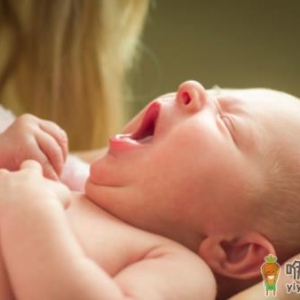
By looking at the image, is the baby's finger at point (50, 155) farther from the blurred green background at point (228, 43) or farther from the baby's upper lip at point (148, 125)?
the blurred green background at point (228, 43)

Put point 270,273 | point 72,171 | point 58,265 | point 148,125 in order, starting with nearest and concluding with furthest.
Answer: point 58,265, point 270,273, point 148,125, point 72,171

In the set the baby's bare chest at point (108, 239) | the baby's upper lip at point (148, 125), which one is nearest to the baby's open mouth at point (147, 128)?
the baby's upper lip at point (148, 125)

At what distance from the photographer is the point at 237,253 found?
72cm

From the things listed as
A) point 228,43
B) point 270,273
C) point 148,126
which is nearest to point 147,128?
point 148,126

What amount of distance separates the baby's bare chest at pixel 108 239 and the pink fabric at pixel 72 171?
0.25 meters

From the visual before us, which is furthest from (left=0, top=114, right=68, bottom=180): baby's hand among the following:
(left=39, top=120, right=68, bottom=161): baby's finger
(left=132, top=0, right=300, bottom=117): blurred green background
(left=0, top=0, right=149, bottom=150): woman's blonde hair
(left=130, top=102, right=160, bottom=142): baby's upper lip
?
(left=132, top=0, right=300, bottom=117): blurred green background

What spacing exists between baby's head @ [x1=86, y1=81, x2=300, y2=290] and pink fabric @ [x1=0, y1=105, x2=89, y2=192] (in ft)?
0.73

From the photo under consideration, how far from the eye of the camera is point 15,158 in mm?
797

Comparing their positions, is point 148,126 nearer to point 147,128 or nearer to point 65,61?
point 147,128

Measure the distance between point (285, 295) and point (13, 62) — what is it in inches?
35.7

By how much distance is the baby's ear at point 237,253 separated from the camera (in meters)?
0.71

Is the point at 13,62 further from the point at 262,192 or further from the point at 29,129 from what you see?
the point at 262,192

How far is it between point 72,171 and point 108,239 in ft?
1.13

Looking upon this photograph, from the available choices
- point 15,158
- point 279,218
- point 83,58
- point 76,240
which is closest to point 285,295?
point 279,218
